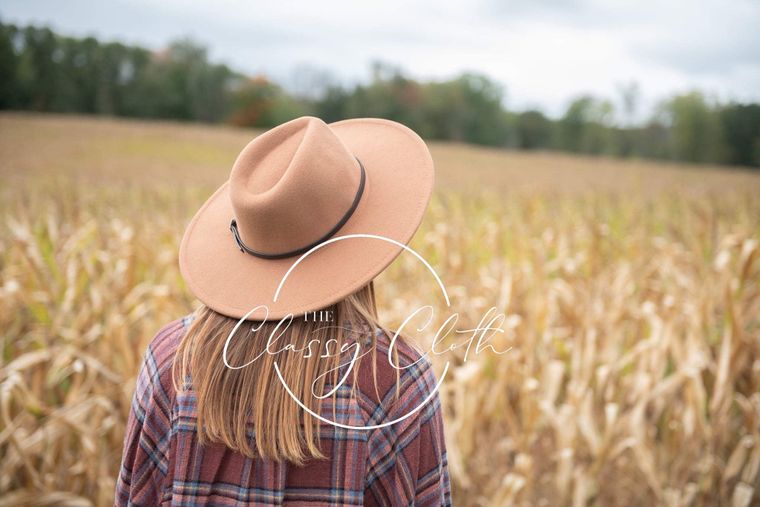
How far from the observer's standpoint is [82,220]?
4.96 metres

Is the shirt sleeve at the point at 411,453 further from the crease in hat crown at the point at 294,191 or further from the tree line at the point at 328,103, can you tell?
the tree line at the point at 328,103

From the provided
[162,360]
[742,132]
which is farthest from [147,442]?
[742,132]

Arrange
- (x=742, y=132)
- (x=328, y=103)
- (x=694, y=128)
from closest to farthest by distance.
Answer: (x=742, y=132) < (x=694, y=128) < (x=328, y=103)

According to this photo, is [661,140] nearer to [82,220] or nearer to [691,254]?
[691,254]

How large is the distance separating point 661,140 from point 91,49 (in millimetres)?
19600

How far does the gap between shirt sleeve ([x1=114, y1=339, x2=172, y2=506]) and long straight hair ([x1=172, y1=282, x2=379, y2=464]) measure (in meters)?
0.12

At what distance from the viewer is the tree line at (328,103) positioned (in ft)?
55.6

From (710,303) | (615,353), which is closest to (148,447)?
(615,353)

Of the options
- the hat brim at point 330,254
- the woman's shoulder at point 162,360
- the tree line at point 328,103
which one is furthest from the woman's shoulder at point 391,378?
the tree line at point 328,103

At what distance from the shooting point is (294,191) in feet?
3.43

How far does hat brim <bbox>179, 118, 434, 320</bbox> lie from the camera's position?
1.02 m

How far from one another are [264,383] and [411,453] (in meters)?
0.31

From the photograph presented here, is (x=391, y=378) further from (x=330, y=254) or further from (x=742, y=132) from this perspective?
(x=742, y=132)

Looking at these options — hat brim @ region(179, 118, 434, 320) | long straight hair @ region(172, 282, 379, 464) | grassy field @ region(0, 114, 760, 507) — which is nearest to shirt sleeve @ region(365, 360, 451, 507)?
long straight hair @ region(172, 282, 379, 464)
